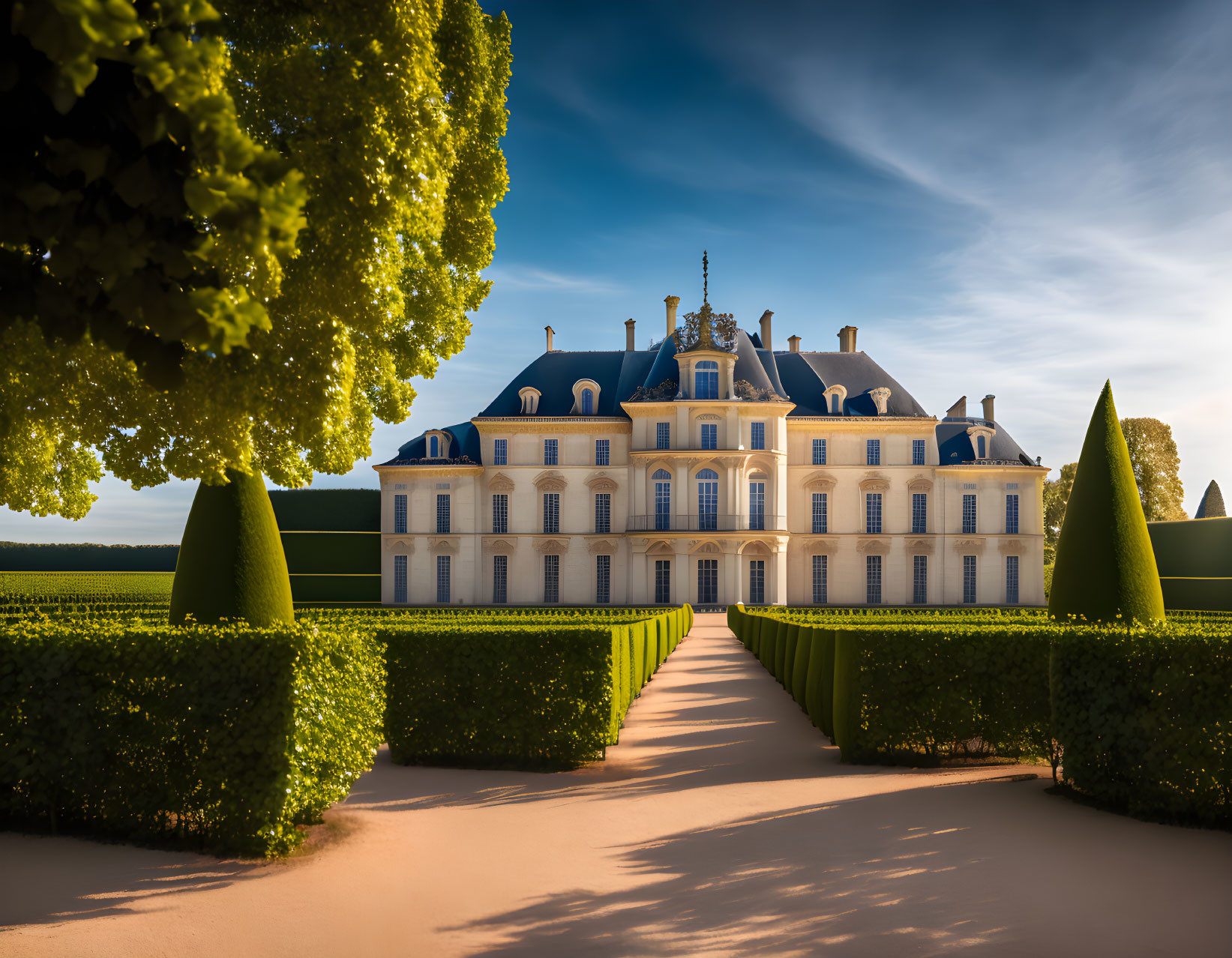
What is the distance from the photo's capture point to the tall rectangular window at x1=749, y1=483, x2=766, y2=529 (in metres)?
38.6

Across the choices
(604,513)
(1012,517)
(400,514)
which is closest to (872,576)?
(1012,517)

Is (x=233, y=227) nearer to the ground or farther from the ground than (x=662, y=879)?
farther from the ground

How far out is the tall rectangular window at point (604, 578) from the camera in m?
40.2

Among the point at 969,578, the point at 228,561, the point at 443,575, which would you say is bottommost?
the point at 969,578

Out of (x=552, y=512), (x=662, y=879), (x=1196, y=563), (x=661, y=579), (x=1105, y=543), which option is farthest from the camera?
(x=552, y=512)

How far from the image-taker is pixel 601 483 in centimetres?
4019

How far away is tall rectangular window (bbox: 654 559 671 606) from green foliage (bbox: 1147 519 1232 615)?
66.1 feet

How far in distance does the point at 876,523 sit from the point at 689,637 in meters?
18.7

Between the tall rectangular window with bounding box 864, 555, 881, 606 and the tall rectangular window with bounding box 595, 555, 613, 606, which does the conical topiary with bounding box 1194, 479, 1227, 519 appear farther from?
the tall rectangular window with bounding box 595, 555, 613, 606

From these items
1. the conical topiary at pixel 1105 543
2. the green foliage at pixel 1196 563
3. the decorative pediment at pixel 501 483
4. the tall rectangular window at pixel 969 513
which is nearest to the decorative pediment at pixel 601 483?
the decorative pediment at pixel 501 483

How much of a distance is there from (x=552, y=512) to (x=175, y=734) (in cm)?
3459

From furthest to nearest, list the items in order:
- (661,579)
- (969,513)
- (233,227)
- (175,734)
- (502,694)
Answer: (969,513) → (661,579) → (502,694) → (175,734) → (233,227)

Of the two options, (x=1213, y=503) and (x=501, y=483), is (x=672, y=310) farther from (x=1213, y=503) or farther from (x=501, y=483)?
(x=1213, y=503)

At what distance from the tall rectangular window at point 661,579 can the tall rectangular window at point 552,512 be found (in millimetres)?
5363
